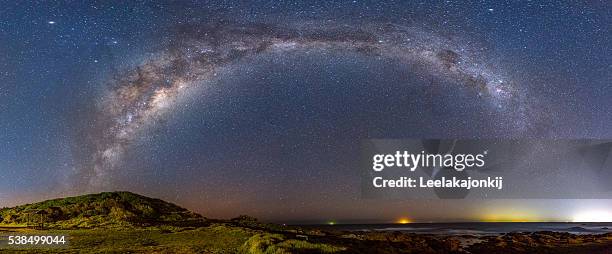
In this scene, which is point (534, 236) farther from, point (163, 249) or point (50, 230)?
point (50, 230)

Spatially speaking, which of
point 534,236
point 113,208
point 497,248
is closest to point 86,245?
point 113,208

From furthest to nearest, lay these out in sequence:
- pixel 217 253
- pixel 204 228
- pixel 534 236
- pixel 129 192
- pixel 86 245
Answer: pixel 129 192 < pixel 534 236 < pixel 204 228 < pixel 86 245 < pixel 217 253

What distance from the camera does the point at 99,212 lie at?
1688 inches

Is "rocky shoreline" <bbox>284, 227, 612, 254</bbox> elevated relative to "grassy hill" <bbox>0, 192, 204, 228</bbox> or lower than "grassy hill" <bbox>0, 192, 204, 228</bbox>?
lower

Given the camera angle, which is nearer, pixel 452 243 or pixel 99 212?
pixel 452 243

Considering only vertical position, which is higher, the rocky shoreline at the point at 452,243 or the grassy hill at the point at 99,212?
the grassy hill at the point at 99,212

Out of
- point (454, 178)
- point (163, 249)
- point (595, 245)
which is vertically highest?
point (454, 178)

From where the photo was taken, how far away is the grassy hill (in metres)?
39.2

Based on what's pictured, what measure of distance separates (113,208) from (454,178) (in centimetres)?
2625

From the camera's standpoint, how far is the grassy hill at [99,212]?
39178mm

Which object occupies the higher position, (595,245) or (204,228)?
(204,228)

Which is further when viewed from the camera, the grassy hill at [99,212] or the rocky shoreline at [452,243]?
the grassy hill at [99,212]

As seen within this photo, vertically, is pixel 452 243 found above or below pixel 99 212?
below

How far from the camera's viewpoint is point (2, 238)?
2941 centimetres
